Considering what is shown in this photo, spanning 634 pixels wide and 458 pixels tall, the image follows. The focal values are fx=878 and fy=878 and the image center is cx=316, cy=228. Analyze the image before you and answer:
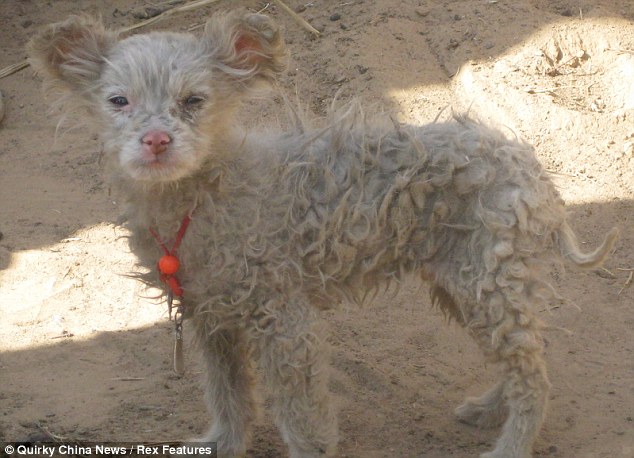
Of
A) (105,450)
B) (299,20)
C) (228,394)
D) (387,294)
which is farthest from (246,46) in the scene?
(299,20)

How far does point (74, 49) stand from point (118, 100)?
39 cm

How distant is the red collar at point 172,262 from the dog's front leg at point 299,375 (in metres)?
0.42

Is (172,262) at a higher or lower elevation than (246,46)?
lower

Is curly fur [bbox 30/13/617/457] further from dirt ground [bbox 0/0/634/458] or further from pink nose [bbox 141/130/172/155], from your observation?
dirt ground [bbox 0/0/634/458]

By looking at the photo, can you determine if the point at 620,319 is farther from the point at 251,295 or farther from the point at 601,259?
the point at 251,295

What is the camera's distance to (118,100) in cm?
370

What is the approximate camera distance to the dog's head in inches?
141

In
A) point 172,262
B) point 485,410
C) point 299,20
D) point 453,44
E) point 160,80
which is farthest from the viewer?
point 299,20

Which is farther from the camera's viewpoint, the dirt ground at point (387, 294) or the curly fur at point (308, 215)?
the dirt ground at point (387, 294)

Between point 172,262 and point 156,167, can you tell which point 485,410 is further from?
point 156,167

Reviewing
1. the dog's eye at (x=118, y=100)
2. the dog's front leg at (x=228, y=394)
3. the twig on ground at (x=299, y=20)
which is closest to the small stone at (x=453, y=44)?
the twig on ground at (x=299, y=20)

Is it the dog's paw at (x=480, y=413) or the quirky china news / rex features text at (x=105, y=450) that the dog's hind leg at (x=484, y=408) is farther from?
the quirky china news / rex features text at (x=105, y=450)

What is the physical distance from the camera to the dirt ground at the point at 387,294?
473cm

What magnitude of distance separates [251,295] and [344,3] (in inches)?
183
